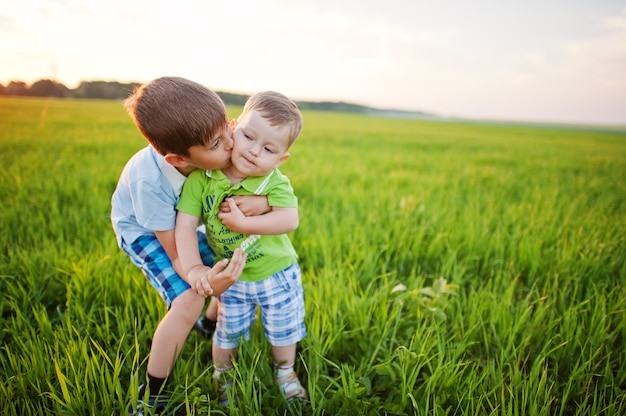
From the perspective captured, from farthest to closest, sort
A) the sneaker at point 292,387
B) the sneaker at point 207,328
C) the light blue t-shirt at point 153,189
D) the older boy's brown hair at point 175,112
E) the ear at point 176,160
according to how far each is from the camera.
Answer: the sneaker at point 207,328, the sneaker at point 292,387, the light blue t-shirt at point 153,189, the ear at point 176,160, the older boy's brown hair at point 175,112

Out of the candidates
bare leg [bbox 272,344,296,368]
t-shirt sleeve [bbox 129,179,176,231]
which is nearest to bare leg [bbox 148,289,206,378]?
t-shirt sleeve [bbox 129,179,176,231]

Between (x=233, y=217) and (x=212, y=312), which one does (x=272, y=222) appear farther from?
(x=212, y=312)

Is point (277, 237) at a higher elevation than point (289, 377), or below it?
higher

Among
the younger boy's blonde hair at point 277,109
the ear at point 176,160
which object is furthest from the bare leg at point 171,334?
the younger boy's blonde hair at point 277,109

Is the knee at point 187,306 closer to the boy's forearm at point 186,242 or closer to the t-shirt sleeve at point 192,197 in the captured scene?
the boy's forearm at point 186,242

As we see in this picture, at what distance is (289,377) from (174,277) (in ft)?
2.35

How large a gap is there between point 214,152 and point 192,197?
26 centimetres

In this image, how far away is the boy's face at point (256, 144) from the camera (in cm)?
137

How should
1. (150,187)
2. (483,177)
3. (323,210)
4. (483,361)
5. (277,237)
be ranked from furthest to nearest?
(483,177), (323,210), (483,361), (277,237), (150,187)

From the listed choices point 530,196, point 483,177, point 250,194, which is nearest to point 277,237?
point 250,194

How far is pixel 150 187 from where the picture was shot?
1.43 meters

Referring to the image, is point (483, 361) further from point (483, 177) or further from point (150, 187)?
point (483, 177)

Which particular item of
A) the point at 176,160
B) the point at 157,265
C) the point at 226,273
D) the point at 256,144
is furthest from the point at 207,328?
the point at 256,144

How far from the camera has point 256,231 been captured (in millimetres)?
1434
